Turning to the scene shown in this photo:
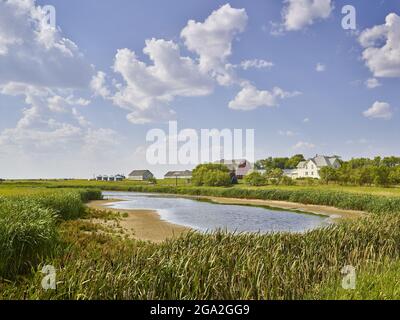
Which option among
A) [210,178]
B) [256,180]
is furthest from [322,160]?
[210,178]

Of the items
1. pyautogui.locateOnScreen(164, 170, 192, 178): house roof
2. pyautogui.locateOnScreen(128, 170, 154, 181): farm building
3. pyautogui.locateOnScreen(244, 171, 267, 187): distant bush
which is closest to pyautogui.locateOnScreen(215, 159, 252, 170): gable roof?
pyautogui.locateOnScreen(164, 170, 192, 178): house roof

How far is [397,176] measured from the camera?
59.5 metres

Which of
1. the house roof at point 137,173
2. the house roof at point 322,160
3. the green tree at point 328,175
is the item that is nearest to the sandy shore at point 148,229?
the green tree at point 328,175

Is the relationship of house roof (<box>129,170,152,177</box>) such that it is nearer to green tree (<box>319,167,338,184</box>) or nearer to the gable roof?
the gable roof

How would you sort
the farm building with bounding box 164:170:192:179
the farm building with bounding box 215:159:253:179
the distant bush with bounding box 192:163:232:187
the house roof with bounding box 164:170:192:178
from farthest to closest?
the house roof with bounding box 164:170:192:178, the farm building with bounding box 164:170:192:179, the farm building with bounding box 215:159:253:179, the distant bush with bounding box 192:163:232:187

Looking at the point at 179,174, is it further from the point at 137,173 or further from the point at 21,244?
the point at 21,244

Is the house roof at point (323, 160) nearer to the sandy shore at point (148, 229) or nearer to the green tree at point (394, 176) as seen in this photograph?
the green tree at point (394, 176)

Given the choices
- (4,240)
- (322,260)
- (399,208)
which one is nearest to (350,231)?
(322,260)

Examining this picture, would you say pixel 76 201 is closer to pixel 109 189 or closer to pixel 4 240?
pixel 4 240

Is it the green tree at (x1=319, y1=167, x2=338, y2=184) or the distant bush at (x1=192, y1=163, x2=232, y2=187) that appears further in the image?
the distant bush at (x1=192, y1=163, x2=232, y2=187)

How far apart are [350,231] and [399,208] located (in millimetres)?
19879

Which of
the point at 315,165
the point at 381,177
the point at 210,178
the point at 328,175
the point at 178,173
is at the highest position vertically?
the point at 315,165

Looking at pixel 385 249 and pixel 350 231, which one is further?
pixel 350 231
